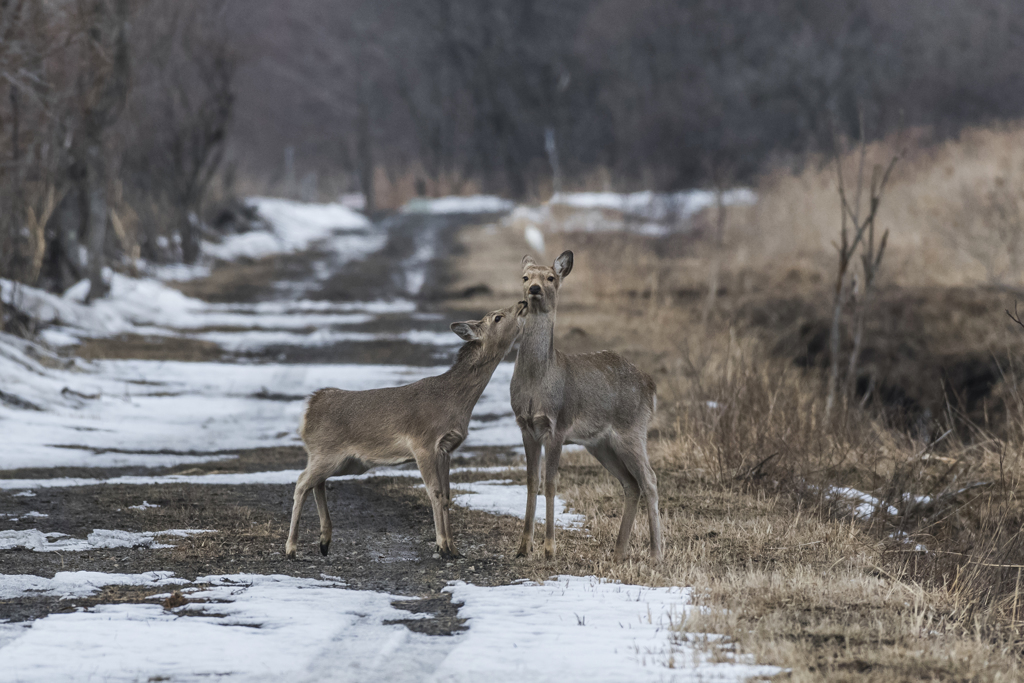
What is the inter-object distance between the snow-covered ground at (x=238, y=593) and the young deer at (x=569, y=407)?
1.96ft

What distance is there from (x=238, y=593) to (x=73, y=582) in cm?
90

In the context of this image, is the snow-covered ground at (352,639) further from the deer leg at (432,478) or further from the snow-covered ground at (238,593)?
the deer leg at (432,478)

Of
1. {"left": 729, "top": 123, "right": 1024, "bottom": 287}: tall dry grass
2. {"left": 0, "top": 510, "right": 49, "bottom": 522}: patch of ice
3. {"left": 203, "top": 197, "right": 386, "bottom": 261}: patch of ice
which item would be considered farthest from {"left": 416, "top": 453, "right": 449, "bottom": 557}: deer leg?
{"left": 203, "top": 197, "right": 386, "bottom": 261}: patch of ice

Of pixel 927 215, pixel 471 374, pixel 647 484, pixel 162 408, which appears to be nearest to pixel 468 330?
pixel 471 374

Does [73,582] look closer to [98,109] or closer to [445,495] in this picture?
[445,495]

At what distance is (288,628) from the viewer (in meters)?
5.02

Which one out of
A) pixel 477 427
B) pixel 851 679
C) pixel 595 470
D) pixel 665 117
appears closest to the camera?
pixel 851 679

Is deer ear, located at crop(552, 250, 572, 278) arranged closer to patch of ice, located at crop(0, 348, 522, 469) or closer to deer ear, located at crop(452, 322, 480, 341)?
deer ear, located at crop(452, 322, 480, 341)

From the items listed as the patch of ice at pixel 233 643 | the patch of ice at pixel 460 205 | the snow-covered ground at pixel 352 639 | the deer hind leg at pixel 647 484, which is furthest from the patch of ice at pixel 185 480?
the patch of ice at pixel 460 205

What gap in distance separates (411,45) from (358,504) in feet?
215

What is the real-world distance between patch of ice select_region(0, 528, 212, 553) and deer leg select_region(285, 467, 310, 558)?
81cm

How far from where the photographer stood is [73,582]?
5723 millimetres

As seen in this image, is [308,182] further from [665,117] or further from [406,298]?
[406,298]

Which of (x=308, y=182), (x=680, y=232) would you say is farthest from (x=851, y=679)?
(x=308, y=182)
